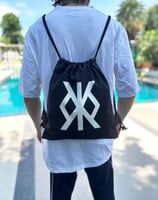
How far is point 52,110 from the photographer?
2.72ft

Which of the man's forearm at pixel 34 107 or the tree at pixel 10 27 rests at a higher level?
the man's forearm at pixel 34 107

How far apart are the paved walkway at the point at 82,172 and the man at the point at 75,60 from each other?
2.82ft

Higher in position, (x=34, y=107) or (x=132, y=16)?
(x=34, y=107)

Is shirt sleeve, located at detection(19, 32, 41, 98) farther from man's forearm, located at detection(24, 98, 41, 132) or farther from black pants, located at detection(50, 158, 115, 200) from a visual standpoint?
black pants, located at detection(50, 158, 115, 200)

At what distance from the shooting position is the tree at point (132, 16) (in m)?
18.0

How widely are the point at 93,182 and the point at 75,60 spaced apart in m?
0.53

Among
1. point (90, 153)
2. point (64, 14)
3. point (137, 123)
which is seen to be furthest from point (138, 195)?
point (137, 123)

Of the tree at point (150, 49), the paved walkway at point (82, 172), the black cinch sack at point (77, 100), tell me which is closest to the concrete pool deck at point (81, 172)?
the paved walkway at point (82, 172)

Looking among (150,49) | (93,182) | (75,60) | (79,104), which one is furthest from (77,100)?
(150,49)

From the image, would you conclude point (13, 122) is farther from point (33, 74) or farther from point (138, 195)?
point (33, 74)

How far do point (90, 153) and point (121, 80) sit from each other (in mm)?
310

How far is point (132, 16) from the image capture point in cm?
1795

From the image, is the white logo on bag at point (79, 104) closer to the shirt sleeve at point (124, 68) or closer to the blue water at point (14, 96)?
the shirt sleeve at point (124, 68)

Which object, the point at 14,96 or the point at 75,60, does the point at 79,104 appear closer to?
the point at 75,60
